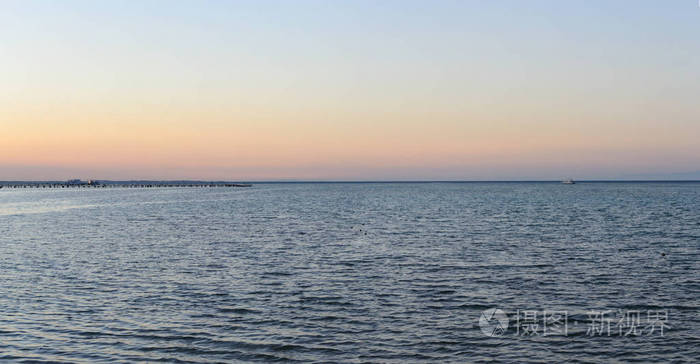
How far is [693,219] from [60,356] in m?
83.1

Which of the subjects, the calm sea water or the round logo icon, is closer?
the calm sea water

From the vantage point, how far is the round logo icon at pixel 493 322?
22.1m

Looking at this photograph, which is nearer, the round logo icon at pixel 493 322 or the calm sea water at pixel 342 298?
the calm sea water at pixel 342 298

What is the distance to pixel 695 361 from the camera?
1877 centimetres

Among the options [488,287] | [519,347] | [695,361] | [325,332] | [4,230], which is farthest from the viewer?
[4,230]

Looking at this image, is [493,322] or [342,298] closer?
[493,322]

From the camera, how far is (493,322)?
76.5 feet

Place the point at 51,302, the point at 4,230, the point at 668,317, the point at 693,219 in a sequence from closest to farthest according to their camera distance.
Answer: the point at 668,317
the point at 51,302
the point at 4,230
the point at 693,219

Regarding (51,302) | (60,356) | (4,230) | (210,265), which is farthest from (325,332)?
(4,230)

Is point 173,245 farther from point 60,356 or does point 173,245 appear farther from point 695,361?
point 695,361

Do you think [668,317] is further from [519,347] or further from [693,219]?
[693,219]

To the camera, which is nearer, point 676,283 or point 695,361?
point 695,361

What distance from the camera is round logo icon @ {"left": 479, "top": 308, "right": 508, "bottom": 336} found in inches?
870

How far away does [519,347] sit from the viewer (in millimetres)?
20250
